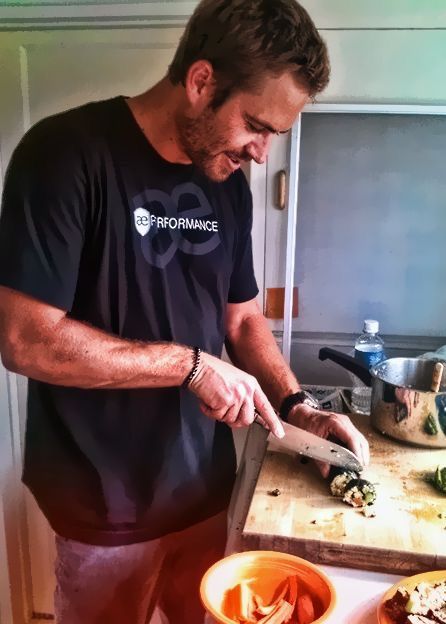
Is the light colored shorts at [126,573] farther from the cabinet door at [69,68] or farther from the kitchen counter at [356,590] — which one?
the cabinet door at [69,68]

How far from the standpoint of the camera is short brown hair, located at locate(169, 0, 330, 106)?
86 centimetres

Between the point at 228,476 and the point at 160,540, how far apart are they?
171mm

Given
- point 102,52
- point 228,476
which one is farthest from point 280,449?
point 102,52

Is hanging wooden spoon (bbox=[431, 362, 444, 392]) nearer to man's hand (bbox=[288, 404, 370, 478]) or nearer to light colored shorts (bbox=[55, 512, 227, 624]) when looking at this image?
man's hand (bbox=[288, 404, 370, 478])

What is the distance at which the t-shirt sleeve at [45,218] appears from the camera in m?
0.84

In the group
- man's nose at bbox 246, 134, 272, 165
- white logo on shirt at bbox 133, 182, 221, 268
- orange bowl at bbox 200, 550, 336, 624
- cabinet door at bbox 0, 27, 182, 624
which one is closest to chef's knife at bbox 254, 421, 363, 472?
orange bowl at bbox 200, 550, 336, 624

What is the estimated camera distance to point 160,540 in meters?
1.06

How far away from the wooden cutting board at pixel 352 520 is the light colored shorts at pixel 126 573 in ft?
0.72

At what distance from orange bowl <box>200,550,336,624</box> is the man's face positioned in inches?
21.9

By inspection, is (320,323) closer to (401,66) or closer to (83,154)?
(401,66)

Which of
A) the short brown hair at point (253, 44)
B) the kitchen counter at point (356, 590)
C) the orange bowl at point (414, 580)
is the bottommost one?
the kitchen counter at point (356, 590)

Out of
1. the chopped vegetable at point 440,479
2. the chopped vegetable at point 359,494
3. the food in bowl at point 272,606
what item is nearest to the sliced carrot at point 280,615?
the food in bowl at point 272,606

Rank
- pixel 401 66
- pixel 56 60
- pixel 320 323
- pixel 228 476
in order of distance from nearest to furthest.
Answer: pixel 228 476, pixel 401 66, pixel 56 60, pixel 320 323

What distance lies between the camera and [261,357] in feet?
3.94
